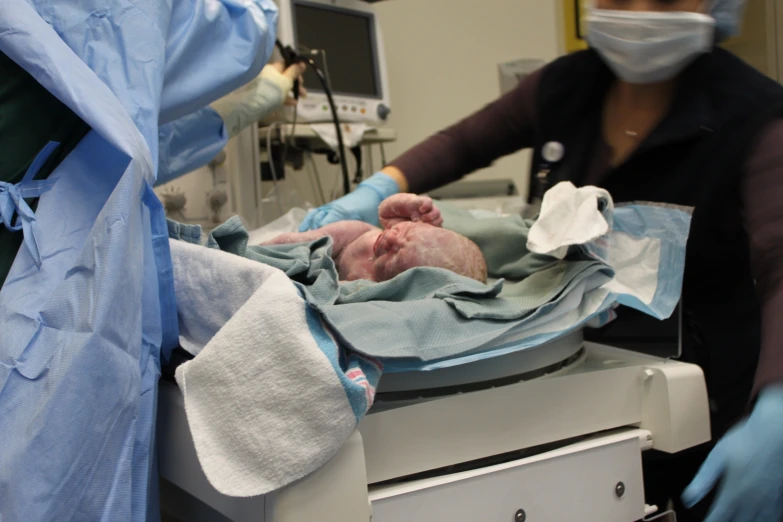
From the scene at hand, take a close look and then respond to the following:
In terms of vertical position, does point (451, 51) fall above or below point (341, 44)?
below

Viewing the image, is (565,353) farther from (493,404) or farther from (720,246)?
(720,246)

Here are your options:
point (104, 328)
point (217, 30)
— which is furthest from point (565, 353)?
point (217, 30)

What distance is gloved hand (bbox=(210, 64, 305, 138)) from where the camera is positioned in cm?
129

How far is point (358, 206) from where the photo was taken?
1177 millimetres

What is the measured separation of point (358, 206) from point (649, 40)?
20.5 inches

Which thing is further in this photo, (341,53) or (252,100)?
(341,53)

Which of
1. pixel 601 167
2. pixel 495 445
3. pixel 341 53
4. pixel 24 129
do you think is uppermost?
pixel 24 129

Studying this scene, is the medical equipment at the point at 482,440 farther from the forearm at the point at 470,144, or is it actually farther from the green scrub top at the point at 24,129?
the forearm at the point at 470,144

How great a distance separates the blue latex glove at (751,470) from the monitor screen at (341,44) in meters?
1.51

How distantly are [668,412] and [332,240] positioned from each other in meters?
0.47

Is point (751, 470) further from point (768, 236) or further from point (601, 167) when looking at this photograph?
point (601, 167)

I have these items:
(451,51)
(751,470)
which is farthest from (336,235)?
(451,51)

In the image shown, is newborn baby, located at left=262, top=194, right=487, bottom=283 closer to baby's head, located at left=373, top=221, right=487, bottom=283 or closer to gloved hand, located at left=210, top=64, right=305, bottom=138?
baby's head, located at left=373, top=221, right=487, bottom=283

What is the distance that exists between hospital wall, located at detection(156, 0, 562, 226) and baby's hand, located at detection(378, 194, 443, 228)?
1503 millimetres
